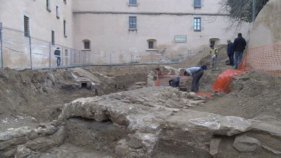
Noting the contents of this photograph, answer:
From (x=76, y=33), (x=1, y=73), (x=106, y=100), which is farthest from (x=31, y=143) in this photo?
(x=76, y=33)

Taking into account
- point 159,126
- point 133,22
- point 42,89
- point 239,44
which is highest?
point 133,22

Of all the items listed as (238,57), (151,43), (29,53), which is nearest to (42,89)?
(29,53)

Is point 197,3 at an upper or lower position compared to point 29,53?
upper

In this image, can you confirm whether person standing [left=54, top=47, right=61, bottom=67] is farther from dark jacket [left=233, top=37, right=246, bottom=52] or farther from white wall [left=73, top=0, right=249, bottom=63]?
white wall [left=73, top=0, right=249, bottom=63]

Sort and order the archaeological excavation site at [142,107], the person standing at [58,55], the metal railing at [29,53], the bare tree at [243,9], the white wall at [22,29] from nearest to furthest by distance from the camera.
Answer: the archaeological excavation site at [142,107] < the metal railing at [29,53] < the white wall at [22,29] < the bare tree at [243,9] < the person standing at [58,55]

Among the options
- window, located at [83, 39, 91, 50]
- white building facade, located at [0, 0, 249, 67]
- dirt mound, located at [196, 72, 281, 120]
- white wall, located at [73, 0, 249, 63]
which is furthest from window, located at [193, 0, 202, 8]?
dirt mound, located at [196, 72, 281, 120]

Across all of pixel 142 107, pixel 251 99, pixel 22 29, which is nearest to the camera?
pixel 142 107

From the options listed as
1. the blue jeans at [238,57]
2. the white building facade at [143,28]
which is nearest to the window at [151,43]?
the white building facade at [143,28]

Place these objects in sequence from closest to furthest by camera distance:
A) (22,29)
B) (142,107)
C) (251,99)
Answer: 1. (142,107)
2. (251,99)
3. (22,29)

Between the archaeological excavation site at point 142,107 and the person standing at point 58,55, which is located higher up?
the person standing at point 58,55

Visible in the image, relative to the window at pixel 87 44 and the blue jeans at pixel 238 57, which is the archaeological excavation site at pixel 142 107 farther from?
the window at pixel 87 44

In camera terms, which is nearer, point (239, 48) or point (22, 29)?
point (239, 48)

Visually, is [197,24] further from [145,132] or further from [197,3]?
[145,132]

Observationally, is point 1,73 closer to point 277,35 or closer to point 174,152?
point 174,152
